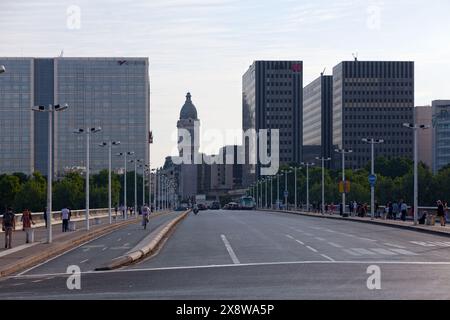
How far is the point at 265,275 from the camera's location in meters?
26.7

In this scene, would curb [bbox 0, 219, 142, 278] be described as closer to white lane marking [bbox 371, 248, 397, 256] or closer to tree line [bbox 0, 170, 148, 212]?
white lane marking [bbox 371, 248, 397, 256]

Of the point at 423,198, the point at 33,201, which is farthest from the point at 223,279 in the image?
the point at 33,201

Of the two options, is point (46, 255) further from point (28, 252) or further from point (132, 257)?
point (132, 257)

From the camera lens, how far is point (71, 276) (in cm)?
2816

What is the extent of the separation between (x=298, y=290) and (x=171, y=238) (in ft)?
101

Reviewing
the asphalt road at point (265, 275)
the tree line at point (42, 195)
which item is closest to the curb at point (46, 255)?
the asphalt road at point (265, 275)

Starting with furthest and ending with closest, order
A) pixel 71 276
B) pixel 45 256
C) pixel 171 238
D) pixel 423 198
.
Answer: pixel 423 198 < pixel 171 238 < pixel 45 256 < pixel 71 276

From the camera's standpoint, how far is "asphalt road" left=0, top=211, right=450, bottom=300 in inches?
841

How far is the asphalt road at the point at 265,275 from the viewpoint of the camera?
2136cm

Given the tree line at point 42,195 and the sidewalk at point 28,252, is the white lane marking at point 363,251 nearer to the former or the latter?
the sidewalk at point 28,252

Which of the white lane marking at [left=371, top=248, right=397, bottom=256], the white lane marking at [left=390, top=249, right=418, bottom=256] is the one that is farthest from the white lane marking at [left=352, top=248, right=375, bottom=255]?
the white lane marking at [left=390, top=249, right=418, bottom=256]

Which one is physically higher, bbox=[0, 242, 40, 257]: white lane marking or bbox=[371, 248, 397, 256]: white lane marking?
bbox=[371, 248, 397, 256]: white lane marking

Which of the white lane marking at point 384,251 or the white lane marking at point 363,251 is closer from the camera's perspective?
the white lane marking at point 384,251
